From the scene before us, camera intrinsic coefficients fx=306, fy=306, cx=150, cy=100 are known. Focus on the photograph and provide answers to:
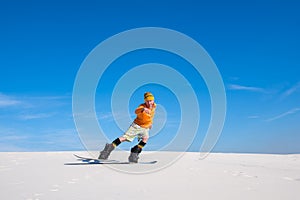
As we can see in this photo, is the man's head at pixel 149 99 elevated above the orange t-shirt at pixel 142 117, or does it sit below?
above

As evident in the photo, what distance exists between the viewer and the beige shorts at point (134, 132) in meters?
7.61

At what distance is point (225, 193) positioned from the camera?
12.8ft

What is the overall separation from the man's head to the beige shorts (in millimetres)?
626

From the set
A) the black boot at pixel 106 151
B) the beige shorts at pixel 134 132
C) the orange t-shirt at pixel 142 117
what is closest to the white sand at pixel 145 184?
the black boot at pixel 106 151

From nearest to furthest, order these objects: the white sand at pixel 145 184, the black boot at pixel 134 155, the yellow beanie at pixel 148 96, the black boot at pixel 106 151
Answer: the white sand at pixel 145 184 → the black boot at pixel 134 155 → the black boot at pixel 106 151 → the yellow beanie at pixel 148 96

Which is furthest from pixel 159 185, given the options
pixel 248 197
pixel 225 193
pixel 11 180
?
pixel 11 180

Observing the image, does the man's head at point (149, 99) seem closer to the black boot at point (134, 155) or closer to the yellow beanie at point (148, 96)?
the yellow beanie at point (148, 96)

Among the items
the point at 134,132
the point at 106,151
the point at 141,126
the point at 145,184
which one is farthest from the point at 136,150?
the point at 145,184

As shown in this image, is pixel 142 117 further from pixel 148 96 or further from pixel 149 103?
pixel 148 96

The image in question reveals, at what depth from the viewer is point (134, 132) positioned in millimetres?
7641

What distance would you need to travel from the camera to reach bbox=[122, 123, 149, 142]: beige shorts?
761 centimetres

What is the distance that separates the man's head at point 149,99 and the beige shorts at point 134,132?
2.05 feet

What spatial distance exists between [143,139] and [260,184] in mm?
3592

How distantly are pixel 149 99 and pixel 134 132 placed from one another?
2.98 feet
